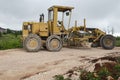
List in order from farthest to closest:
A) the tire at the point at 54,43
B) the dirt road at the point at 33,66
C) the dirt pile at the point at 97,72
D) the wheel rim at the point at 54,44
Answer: the wheel rim at the point at 54,44 < the tire at the point at 54,43 < the dirt road at the point at 33,66 < the dirt pile at the point at 97,72

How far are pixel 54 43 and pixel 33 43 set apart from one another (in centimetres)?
124

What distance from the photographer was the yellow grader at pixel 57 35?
18.9 m

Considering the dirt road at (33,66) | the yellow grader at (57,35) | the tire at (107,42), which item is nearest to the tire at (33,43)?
the yellow grader at (57,35)

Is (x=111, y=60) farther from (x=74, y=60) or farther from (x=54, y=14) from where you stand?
(x=54, y=14)

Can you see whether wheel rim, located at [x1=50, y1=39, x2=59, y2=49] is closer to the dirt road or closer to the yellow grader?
the yellow grader

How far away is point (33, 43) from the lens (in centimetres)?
1881

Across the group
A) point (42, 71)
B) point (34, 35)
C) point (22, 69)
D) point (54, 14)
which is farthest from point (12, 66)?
point (54, 14)

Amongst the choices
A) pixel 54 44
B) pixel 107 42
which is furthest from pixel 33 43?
pixel 107 42

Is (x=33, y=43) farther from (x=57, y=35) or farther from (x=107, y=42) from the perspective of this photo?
(x=107, y=42)

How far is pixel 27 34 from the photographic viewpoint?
19.8 meters

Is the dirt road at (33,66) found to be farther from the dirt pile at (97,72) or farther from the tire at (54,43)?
the tire at (54,43)

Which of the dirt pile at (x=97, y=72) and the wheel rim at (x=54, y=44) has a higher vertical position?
the wheel rim at (x=54, y=44)

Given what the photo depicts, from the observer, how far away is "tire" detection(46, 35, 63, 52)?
62.2 feet

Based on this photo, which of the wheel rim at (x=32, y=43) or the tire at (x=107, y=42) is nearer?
the wheel rim at (x=32, y=43)
